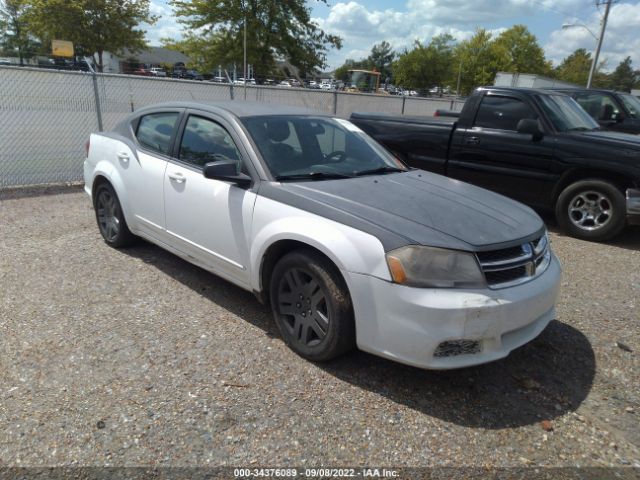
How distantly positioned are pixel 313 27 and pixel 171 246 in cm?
2680

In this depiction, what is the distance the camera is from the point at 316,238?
2.85 m

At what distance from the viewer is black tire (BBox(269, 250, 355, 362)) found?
282 cm

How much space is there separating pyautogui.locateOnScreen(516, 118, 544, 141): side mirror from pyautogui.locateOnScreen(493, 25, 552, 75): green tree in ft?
193

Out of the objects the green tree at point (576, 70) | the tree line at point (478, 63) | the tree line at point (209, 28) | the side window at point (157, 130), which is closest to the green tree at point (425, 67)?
the tree line at point (478, 63)

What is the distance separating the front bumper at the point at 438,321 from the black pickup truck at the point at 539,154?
13.0ft

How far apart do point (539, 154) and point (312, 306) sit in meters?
4.70

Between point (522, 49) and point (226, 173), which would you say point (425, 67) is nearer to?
point (522, 49)

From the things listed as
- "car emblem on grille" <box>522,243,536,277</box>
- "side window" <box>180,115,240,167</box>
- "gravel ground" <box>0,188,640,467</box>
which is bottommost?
"gravel ground" <box>0,188,640,467</box>

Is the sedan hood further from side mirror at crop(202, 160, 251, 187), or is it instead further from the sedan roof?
the sedan roof

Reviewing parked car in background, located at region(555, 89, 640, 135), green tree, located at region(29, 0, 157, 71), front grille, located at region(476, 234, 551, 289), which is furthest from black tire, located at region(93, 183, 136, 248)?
green tree, located at region(29, 0, 157, 71)

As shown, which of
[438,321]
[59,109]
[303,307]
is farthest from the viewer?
[59,109]

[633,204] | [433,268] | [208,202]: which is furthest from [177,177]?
[633,204]

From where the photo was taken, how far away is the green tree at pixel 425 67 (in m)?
65.5

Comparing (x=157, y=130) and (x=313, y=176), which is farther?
(x=157, y=130)
